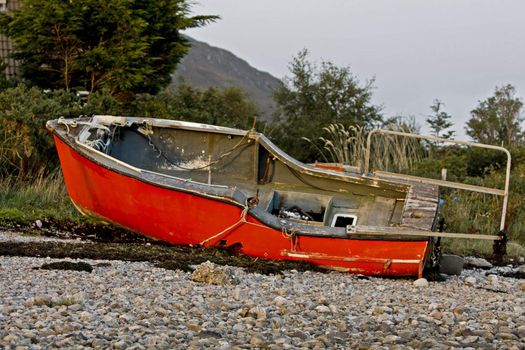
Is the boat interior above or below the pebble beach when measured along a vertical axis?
above

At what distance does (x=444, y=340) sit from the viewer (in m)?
6.19

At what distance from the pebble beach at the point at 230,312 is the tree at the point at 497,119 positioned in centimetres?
2179

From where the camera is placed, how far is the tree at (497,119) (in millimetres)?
30297

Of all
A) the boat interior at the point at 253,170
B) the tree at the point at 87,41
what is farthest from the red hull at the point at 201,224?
the tree at the point at 87,41

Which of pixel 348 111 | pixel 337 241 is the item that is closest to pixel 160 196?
pixel 337 241

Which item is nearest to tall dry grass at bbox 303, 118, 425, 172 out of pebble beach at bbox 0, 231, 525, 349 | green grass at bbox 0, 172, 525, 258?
green grass at bbox 0, 172, 525, 258

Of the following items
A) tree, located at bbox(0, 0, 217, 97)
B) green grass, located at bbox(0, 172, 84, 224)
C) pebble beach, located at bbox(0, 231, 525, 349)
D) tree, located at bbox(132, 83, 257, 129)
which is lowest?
green grass, located at bbox(0, 172, 84, 224)

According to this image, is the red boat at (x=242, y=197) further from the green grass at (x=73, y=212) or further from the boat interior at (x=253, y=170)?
the green grass at (x=73, y=212)

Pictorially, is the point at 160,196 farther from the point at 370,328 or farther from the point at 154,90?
the point at 154,90

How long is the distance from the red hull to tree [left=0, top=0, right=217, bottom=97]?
7383 millimetres

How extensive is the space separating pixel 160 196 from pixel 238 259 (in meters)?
1.48

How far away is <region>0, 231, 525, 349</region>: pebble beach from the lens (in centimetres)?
557

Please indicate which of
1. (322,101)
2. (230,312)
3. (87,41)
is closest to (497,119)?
(322,101)

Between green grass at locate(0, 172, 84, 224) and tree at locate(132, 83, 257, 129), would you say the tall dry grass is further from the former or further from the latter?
green grass at locate(0, 172, 84, 224)
